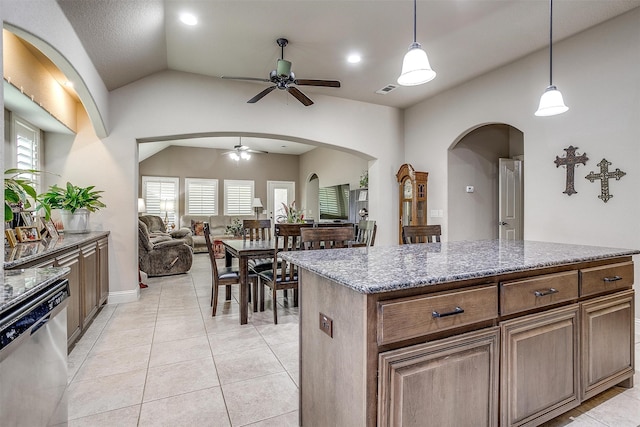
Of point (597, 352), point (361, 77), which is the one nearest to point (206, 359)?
point (597, 352)

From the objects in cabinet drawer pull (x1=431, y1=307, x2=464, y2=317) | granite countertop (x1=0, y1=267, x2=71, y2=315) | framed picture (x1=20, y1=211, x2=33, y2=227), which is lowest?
cabinet drawer pull (x1=431, y1=307, x2=464, y2=317)

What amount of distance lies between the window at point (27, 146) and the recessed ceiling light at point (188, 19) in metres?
2.01

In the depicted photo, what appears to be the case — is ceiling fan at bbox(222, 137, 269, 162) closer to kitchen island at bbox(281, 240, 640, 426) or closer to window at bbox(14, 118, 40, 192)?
window at bbox(14, 118, 40, 192)

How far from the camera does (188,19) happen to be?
10.8 feet

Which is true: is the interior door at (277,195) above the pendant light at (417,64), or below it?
below

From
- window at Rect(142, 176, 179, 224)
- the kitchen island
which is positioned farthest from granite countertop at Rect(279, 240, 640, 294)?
window at Rect(142, 176, 179, 224)

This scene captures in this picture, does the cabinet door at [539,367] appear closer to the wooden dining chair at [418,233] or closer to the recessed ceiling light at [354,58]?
the wooden dining chair at [418,233]

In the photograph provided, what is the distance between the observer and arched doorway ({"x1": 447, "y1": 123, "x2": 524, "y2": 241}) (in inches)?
213

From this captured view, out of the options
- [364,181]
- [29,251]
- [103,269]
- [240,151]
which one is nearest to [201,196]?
[240,151]

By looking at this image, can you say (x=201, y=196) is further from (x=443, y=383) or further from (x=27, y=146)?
(x=443, y=383)

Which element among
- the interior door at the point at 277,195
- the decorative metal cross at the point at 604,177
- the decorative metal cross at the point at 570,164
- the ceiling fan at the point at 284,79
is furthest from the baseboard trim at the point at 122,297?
the interior door at the point at 277,195

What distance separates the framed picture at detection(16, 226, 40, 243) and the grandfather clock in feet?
16.2

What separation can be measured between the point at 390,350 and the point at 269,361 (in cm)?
161

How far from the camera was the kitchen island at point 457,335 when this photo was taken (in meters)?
1.22
